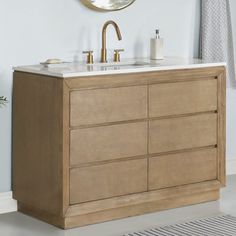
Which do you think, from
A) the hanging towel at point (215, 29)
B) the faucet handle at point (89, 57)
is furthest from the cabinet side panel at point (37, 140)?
the hanging towel at point (215, 29)

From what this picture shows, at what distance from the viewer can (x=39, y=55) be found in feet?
14.8

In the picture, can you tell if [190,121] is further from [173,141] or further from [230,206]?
[230,206]

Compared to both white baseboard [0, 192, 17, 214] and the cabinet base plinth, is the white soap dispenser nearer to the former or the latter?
the cabinet base plinth

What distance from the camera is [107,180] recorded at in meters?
4.27

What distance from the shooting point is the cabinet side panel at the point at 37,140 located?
4.10 m

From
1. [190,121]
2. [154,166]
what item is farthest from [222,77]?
[154,166]

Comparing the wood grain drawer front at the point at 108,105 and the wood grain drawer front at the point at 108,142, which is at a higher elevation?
the wood grain drawer front at the point at 108,105

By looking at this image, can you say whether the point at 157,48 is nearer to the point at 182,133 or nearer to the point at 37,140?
the point at 182,133

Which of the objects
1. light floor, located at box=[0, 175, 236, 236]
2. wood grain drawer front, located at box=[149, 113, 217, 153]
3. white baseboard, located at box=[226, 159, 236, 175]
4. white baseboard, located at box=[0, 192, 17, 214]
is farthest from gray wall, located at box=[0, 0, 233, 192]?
white baseboard, located at box=[226, 159, 236, 175]

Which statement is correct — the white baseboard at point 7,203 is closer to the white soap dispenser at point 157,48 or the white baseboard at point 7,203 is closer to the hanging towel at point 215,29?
the white soap dispenser at point 157,48

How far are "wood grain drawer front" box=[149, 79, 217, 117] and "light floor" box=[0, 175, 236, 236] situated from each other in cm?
60

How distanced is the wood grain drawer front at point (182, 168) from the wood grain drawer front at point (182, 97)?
270mm

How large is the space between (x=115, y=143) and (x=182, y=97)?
545 millimetres

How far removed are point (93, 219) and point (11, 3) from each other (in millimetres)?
1326
